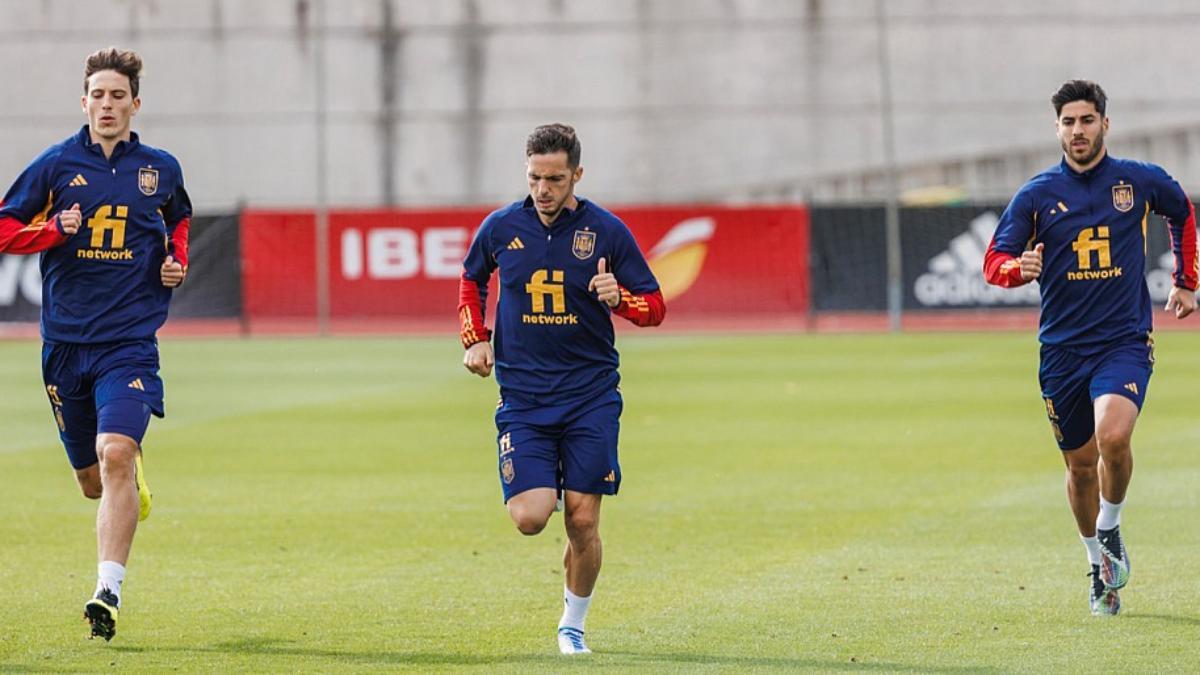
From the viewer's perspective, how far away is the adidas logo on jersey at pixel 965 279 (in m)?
34.7

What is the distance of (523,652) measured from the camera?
26.6 feet

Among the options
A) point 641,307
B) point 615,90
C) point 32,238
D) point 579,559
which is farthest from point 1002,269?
point 615,90

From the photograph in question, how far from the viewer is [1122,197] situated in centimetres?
920

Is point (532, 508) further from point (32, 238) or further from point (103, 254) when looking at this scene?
point (32, 238)

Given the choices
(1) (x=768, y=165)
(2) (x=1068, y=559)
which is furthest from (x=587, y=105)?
(2) (x=1068, y=559)

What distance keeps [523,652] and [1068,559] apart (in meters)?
3.65

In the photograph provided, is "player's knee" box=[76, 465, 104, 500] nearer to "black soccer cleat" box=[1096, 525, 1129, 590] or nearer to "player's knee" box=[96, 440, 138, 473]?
"player's knee" box=[96, 440, 138, 473]

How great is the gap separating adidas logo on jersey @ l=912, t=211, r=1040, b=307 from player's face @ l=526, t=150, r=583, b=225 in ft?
88.5

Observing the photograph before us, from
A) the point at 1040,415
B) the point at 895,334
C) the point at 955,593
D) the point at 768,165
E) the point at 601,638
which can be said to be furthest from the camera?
the point at 768,165

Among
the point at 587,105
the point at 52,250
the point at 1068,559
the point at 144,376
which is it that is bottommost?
the point at 1068,559

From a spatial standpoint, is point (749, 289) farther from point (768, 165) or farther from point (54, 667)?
point (54, 667)

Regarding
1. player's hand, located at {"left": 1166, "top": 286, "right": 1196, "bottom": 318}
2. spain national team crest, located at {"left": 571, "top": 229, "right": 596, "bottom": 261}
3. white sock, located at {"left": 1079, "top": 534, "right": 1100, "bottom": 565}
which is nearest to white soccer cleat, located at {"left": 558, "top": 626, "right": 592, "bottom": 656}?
spain national team crest, located at {"left": 571, "top": 229, "right": 596, "bottom": 261}

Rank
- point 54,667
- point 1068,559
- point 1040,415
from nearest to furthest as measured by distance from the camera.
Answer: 1. point 54,667
2. point 1068,559
3. point 1040,415

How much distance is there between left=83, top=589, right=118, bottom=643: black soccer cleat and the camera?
7.87 metres
